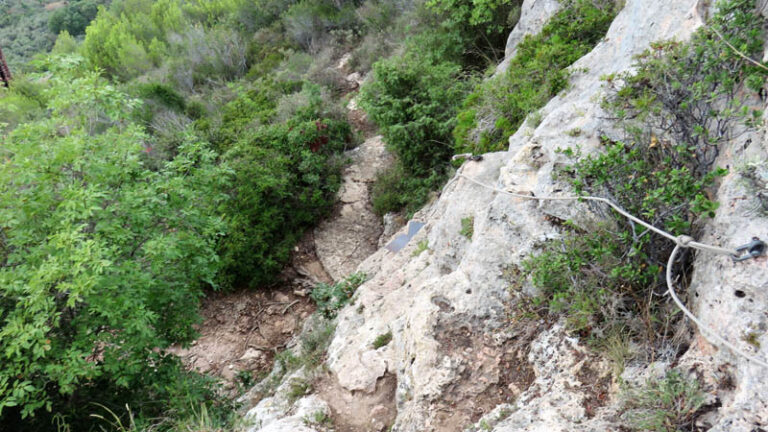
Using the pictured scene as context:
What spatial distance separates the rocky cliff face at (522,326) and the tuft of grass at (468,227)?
0.06ft

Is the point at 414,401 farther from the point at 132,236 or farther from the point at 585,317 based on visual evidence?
the point at 132,236

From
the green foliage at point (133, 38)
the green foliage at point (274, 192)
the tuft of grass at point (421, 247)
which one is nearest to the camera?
the tuft of grass at point (421, 247)

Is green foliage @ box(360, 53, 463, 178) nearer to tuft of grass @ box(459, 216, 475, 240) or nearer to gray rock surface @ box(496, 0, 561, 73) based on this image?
gray rock surface @ box(496, 0, 561, 73)

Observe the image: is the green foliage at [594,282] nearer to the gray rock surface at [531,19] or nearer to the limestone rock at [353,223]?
the gray rock surface at [531,19]

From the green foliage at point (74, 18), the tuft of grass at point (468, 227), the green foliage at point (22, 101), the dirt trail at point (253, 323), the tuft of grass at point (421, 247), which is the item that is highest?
the green foliage at point (74, 18)

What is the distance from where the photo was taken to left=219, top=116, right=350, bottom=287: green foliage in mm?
8441

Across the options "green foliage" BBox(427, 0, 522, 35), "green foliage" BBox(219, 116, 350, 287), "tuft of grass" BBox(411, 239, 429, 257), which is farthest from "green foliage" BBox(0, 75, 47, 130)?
"tuft of grass" BBox(411, 239, 429, 257)

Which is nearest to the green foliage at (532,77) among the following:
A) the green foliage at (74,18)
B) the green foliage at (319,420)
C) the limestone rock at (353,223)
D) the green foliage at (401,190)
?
the green foliage at (401,190)

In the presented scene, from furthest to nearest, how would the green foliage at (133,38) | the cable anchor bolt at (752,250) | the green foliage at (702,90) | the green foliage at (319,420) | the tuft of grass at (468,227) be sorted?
→ the green foliage at (133,38)
the tuft of grass at (468,227)
the green foliage at (319,420)
the green foliage at (702,90)
the cable anchor bolt at (752,250)

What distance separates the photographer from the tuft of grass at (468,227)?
13.3ft

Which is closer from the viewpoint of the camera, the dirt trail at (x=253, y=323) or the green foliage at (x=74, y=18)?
the dirt trail at (x=253, y=323)

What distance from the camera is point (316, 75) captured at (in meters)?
13.8

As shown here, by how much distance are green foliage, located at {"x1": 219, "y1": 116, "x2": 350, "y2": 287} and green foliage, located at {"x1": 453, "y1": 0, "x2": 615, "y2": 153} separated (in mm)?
3891

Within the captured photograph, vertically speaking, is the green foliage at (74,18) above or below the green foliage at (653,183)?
above
